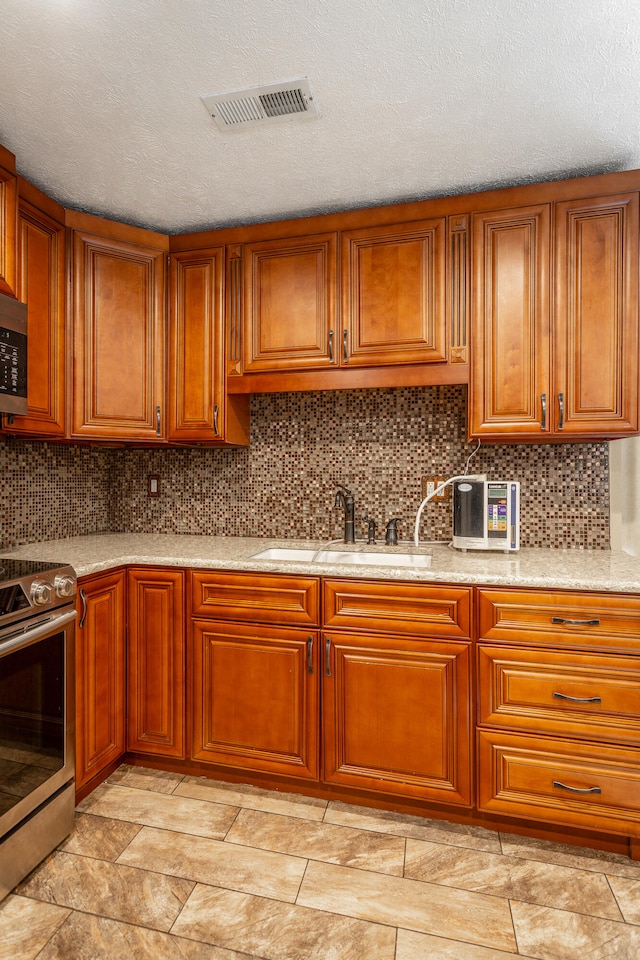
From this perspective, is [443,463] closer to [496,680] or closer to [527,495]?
[527,495]

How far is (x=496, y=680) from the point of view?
191 centimetres

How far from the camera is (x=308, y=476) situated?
2.75 m

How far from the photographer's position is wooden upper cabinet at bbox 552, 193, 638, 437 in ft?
6.77

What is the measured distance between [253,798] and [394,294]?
2152 mm

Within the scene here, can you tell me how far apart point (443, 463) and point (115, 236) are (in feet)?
6.06

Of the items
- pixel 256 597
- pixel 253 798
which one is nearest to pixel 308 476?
pixel 256 597

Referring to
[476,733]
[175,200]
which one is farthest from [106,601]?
[175,200]

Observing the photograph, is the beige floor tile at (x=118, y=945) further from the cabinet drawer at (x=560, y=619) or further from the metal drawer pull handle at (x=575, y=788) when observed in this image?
the cabinet drawer at (x=560, y=619)

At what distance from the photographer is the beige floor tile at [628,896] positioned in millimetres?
1548

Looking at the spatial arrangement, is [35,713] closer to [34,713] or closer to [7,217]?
[34,713]

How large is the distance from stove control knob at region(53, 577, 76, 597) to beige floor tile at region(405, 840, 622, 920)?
1.45 m

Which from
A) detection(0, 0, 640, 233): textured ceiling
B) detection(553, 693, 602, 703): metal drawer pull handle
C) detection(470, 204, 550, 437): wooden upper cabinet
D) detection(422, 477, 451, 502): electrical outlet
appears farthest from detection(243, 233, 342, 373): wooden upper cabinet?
detection(553, 693, 602, 703): metal drawer pull handle

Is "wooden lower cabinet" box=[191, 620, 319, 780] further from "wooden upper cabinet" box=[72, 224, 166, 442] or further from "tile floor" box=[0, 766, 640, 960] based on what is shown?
"wooden upper cabinet" box=[72, 224, 166, 442]

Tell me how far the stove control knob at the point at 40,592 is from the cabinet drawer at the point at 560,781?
1.57 meters
